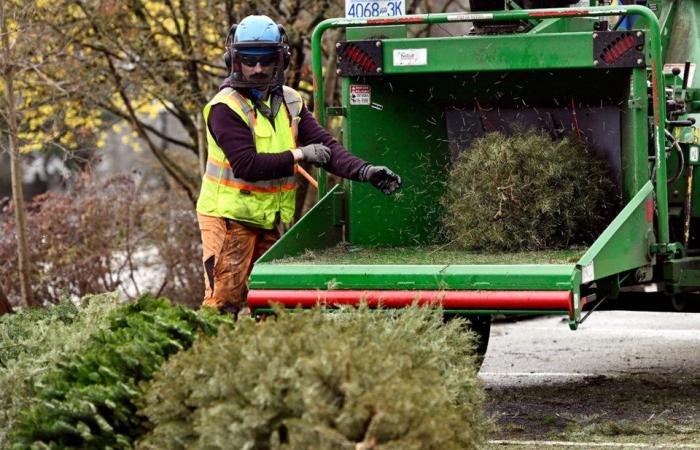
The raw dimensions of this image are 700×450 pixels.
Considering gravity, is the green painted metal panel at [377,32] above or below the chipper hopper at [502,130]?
above

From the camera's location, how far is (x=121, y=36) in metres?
11.2

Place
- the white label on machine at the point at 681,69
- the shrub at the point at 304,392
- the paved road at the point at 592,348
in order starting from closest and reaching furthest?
the shrub at the point at 304,392
the white label on machine at the point at 681,69
the paved road at the point at 592,348

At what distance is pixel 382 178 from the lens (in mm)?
7246

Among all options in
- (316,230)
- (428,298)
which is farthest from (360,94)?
(428,298)

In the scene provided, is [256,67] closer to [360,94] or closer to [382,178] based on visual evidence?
[360,94]

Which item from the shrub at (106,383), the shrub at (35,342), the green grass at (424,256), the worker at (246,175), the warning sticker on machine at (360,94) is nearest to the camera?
the shrub at (106,383)

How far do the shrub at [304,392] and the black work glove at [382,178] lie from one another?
7.81 ft

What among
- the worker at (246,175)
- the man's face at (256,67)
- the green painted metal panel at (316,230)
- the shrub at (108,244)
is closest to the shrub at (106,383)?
the green painted metal panel at (316,230)

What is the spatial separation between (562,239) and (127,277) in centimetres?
506

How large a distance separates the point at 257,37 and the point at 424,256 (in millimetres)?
1385

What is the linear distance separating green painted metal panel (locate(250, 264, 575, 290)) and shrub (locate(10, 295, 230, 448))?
119 centimetres

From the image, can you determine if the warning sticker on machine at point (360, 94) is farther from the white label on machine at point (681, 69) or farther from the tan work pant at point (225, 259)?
the white label on machine at point (681, 69)

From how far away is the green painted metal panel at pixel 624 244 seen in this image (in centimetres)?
629

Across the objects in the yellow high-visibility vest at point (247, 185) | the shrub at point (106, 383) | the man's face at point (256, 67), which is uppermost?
the man's face at point (256, 67)
